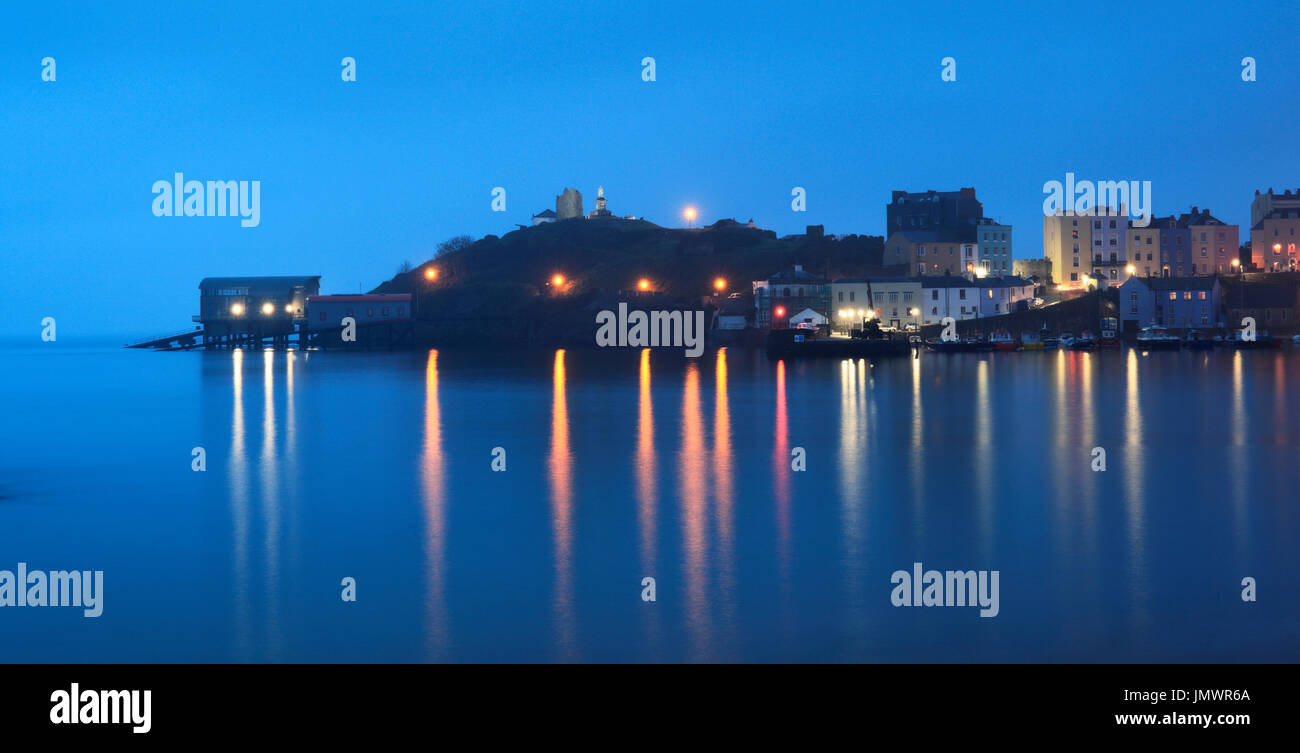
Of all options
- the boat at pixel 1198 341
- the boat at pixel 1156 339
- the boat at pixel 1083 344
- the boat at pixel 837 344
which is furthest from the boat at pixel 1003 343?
the boat at pixel 1198 341

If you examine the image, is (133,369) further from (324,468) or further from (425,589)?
(425,589)

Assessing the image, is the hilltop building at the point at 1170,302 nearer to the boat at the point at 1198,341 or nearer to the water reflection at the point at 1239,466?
the boat at the point at 1198,341

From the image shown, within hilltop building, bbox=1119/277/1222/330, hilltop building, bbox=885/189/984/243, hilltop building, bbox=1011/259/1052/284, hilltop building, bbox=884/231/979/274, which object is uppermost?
hilltop building, bbox=885/189/984/243

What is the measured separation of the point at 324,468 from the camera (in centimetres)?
2673

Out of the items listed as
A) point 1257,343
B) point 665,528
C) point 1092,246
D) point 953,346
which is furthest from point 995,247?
point 665,528

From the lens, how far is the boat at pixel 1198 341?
7636cm

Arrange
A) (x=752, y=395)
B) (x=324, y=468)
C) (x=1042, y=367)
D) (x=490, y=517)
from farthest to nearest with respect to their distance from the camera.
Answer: (x=1042, y=367) → (x=752, y=395) → (x=324, y=468) → (x=490, y=517)

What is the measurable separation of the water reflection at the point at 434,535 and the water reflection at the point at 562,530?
1.33 metres

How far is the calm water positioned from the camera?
1257 cm

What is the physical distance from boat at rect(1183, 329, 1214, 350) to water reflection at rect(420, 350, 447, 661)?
58475 millimetres

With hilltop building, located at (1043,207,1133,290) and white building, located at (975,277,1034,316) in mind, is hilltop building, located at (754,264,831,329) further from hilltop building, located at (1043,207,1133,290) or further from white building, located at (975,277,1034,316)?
hilltop building, located at (1043,207,1133,290)

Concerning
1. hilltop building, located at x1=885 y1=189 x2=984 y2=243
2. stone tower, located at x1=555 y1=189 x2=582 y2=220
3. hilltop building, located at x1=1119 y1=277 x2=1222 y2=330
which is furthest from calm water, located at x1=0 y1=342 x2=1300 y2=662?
stone tower, located at x1=555 y1=189 x2=582 y2=220
